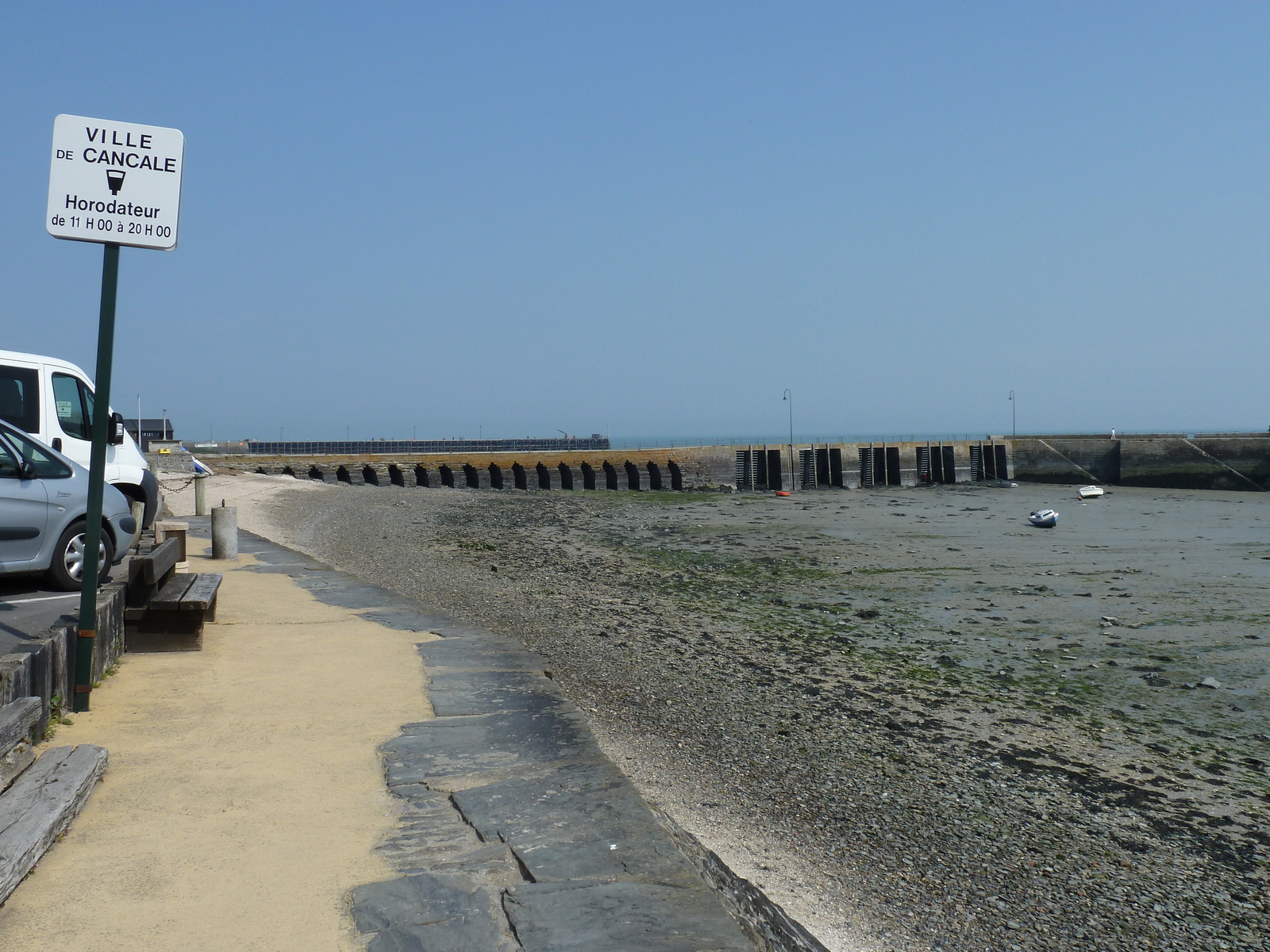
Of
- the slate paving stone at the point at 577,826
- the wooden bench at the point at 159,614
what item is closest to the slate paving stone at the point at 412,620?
the wooden bench at the point at 159,614

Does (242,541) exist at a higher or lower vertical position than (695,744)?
higher

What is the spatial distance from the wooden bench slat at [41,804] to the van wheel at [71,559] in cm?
363

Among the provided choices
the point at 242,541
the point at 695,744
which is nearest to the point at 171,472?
the point at 242,541

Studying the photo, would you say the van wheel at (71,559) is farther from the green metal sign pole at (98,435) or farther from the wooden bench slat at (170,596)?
the green metal sign pole at (98,435)

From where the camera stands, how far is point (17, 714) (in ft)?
13.5

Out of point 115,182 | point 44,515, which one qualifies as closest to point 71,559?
point 44,515

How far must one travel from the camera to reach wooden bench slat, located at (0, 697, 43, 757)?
3.99 m

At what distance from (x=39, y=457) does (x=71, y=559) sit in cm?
89

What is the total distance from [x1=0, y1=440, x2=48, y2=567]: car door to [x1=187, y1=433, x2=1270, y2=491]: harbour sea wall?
35.0 metres

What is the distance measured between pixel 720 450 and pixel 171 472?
31.2 meters

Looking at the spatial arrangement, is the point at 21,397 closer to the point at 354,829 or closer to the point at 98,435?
A: the point at 98,435

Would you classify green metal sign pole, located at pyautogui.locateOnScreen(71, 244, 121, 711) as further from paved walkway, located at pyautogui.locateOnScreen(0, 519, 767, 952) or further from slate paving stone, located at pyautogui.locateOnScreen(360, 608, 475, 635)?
slate paving stone, located at pyautogui.locateOnScreen(360, 608, 475, 635)

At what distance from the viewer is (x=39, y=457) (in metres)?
7.73

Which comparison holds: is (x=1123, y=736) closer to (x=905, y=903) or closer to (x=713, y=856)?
(x=905, y=903)
